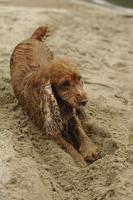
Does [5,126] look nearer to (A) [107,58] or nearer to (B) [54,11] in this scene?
(A) [107,58]

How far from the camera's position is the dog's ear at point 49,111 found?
533 centimetres

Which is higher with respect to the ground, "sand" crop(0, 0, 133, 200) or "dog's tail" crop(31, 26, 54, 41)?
"dog's tail" crop(31, 26, 54, 41)

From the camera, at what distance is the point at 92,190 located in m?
4.82

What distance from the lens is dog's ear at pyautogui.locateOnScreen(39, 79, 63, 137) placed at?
5332 millimetres

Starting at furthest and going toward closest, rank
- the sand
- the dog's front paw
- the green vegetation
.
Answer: the green vegetation < the dog's front paw < the sand

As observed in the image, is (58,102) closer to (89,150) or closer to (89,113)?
(89,150)

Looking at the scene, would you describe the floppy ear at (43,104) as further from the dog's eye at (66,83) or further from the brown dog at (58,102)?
the dog's eye at (66,83)

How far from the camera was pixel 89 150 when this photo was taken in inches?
211

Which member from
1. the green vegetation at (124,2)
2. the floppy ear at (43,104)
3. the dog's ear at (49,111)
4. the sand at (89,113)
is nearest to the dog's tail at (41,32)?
the sand at (89,113)

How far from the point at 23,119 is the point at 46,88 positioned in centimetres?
66

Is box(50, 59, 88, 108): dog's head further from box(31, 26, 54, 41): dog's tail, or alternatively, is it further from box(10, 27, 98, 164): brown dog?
box(31, 26, 54, 41): dog's tail

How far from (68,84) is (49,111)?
11.9 inches

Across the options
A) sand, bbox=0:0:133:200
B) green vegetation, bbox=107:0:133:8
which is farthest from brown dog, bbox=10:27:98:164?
green vegetation, bbox=107:0:133:8

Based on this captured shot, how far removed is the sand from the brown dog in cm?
12
